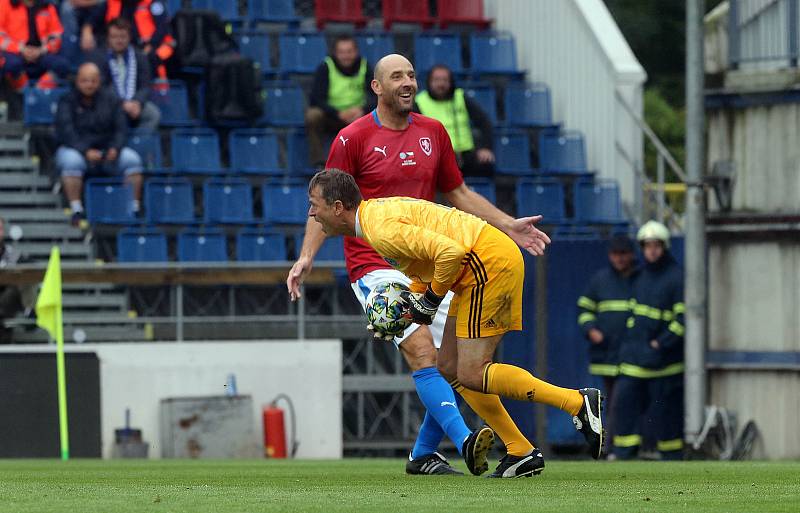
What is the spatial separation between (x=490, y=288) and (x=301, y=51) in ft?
41.9

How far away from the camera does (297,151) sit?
19125mm

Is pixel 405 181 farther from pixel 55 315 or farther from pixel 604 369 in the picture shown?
pixel 604 369

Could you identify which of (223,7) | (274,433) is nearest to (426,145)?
(274,433)

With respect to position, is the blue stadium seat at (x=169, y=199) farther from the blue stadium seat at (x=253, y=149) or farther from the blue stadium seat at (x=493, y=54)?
the blue stadium seat at (x=493, y=54)

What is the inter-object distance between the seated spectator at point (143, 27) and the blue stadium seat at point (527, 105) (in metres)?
4.05

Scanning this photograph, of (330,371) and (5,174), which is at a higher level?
(5,174)

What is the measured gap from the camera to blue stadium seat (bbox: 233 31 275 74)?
67.9 ft

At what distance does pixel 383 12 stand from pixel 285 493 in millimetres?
15190

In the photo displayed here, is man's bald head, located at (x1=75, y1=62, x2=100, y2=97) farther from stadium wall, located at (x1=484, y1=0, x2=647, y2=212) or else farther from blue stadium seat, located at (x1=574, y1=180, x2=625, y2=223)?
stadium wall, located at (x1=484, y1=0, x2=647, y2=212)

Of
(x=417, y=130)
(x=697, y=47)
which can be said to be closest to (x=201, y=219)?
(x=697, y=47)

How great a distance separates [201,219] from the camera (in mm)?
18484

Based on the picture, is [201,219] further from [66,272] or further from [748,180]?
[748,180]

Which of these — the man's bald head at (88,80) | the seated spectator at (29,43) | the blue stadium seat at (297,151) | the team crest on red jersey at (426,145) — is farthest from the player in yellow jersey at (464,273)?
the seated spectator at (29,43)

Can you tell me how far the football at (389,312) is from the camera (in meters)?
8.41
